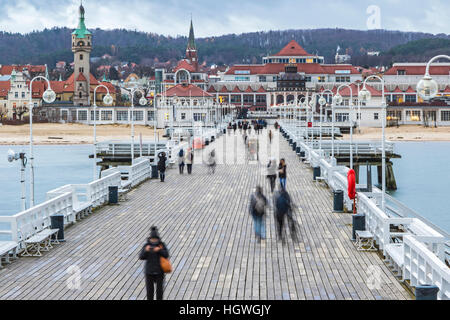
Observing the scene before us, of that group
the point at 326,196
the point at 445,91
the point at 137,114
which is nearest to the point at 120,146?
the point at 326,196

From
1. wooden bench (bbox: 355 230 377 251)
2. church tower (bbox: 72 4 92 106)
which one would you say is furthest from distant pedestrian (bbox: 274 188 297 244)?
church tower (bbox: 72 4 92 106)

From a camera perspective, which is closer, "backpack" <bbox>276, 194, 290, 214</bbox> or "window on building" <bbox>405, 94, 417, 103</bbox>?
"backpack" <bbox>276, 194, 290, 214</bbox>

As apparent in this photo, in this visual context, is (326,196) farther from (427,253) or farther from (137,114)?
(137,114)

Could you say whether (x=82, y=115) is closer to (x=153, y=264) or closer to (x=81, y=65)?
(x=81, y=65)

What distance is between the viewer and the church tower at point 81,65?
139512mm

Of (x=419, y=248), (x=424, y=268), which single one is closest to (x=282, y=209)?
(x=419, y=248)

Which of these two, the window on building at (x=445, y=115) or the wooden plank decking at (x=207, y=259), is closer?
the wooden plank decking at (x=207, y=259)

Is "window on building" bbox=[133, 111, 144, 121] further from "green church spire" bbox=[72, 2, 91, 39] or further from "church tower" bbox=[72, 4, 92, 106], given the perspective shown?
"green church spire" bbox=[72, 2, 91, 39]

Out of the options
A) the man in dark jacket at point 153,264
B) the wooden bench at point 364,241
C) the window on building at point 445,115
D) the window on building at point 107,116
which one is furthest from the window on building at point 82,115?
the man in dark jacket at point 153,264

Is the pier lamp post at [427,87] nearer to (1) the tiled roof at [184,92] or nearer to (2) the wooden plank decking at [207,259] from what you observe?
(2) the wooden plank decking at [207,259]

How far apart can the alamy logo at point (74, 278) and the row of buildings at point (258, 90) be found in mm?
90030

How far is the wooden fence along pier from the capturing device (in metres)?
11.1

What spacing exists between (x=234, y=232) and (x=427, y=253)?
22.2 ft

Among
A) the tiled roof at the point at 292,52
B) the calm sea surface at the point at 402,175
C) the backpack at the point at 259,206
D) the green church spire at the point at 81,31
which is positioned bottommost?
the calm sea surface at the point at 402,175
